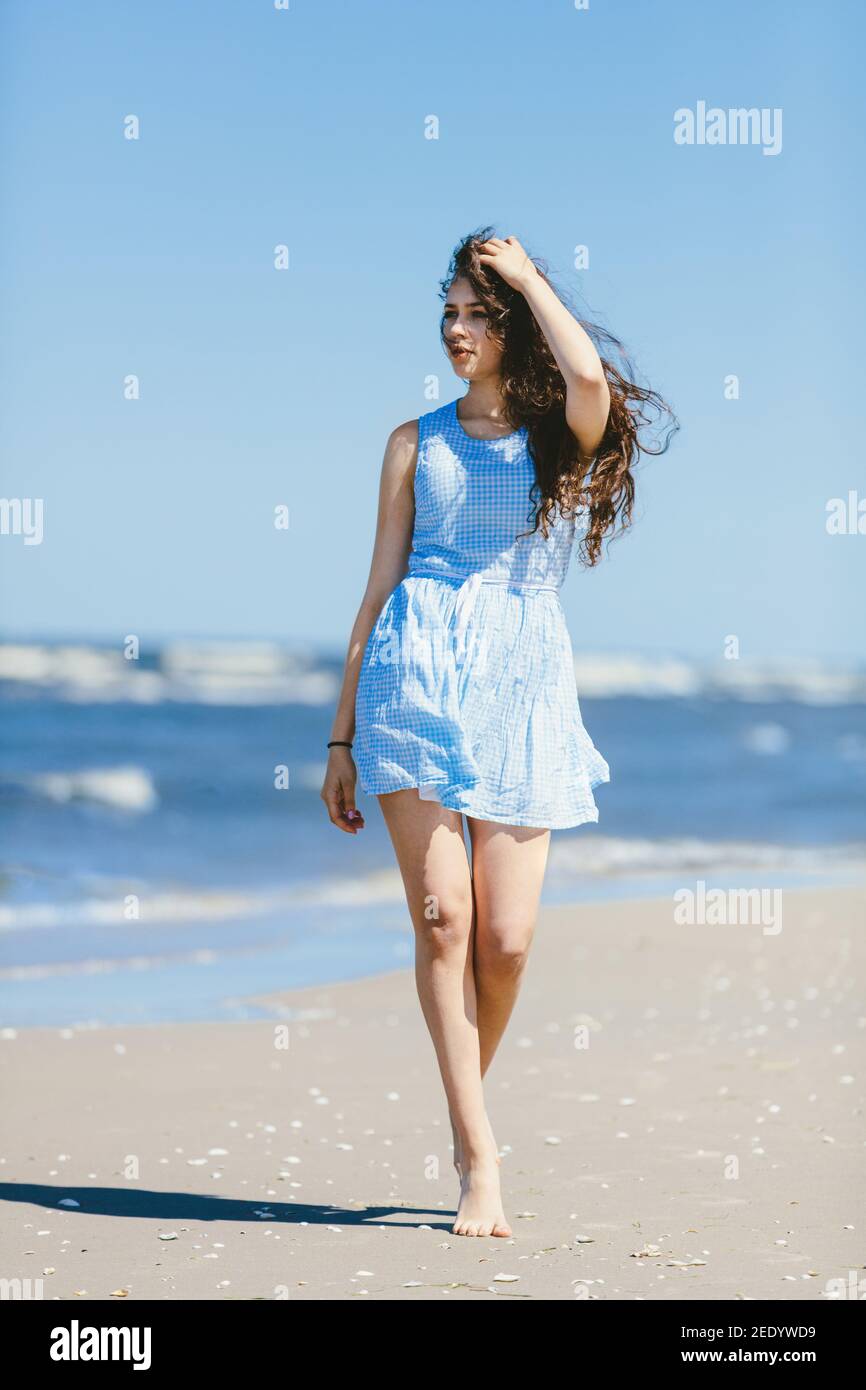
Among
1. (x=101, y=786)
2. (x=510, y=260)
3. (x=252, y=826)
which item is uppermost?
(x=510, y=260)

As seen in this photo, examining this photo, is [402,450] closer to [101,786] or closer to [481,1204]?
[481,1204]

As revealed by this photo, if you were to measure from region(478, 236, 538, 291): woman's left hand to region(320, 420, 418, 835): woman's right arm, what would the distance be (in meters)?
0.43

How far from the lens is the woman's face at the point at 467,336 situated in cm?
388

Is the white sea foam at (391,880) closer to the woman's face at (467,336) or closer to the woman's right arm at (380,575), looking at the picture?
the woman's right arm at (380,575)

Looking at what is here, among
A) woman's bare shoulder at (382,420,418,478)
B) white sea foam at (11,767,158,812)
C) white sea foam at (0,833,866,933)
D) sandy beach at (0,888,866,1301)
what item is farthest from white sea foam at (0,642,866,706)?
woman's bare shoulder at (382,420,418,478)

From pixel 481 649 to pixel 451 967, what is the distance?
0.70 meters

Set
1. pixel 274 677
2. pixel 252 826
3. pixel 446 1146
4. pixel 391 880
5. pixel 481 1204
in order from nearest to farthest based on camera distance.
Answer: pixel 481 1204 → pixel 446 1146 → pixel 391 880 → pixel 252 826 → pixel 274 677

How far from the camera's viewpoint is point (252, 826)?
14.4 m

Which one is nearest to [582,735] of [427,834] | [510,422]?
[427,834]

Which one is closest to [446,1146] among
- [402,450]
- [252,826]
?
[402,450]

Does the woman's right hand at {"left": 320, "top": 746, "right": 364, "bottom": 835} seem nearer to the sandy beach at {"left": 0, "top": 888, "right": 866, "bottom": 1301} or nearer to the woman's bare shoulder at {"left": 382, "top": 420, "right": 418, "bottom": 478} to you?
the woman's bare shoulder at {"left": 382, "top": 420, "right": 418, "bottom": 478}

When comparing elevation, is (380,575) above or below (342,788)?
above

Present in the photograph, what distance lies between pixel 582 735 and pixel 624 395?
0.79m

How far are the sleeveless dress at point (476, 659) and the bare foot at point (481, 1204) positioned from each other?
754 millimetres
